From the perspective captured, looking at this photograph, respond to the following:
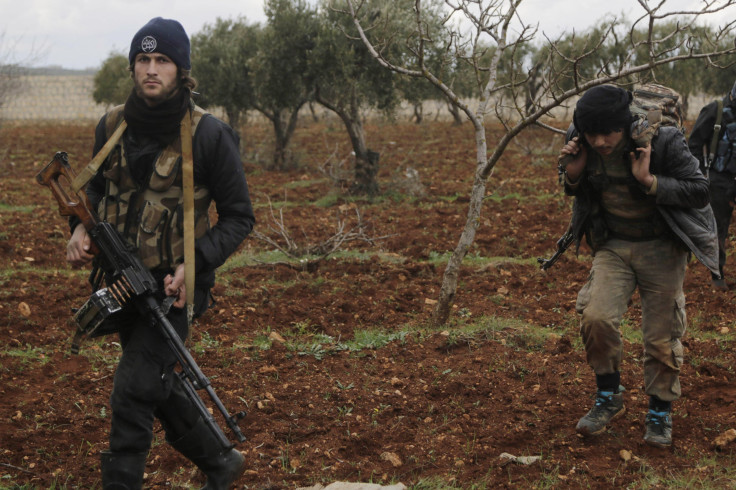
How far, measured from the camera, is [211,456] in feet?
10.8

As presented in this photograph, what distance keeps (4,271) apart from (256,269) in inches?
111

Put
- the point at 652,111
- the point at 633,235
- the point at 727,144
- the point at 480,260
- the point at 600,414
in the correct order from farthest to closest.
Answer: the point at 480,260
the point at 727,144
the point at 600,414
the point at 633,235
the point at 652,111

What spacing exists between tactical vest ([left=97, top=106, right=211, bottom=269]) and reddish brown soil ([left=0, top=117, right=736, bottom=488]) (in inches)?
51.3

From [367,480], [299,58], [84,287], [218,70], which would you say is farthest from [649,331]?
[218,70]

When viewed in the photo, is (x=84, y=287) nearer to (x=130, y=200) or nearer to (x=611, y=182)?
(x=130, y=200)

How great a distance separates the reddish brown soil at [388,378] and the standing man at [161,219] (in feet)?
2.42

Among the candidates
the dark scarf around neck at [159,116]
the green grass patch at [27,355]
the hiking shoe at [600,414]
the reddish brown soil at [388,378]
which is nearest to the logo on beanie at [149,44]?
the dark scarf around neck at [159,116]

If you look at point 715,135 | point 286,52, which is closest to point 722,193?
point 715,135

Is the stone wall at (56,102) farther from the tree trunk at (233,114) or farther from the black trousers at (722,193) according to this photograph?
the black trousers at (722,193)

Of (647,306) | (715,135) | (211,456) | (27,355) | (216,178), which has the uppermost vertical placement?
(715,135)

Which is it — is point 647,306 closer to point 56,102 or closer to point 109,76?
point 109,76

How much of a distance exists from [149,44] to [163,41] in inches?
2.3

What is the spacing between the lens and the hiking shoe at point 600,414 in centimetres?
399

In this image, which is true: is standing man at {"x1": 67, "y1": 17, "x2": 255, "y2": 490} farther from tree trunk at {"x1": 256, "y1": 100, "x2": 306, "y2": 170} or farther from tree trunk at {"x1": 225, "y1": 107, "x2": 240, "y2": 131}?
tree trunk at {"x1": 225, "y1": 107, "x2": 240, "y2": 131}
